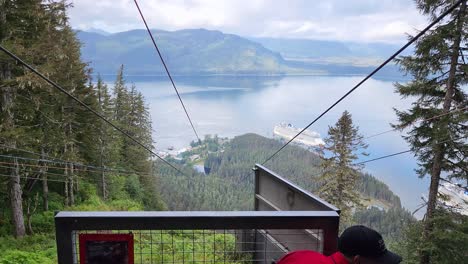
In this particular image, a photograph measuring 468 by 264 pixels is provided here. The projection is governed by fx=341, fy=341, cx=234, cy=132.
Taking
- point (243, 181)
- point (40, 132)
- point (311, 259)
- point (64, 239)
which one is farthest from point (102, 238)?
point (243, 181)

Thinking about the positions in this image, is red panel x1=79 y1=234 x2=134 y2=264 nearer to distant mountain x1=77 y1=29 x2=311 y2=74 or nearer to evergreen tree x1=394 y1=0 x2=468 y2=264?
evergreen tree x1=394 y1=0 x2=468 y2=264

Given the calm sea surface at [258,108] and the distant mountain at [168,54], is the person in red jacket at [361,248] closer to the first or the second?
the distant mountain at [168,54]

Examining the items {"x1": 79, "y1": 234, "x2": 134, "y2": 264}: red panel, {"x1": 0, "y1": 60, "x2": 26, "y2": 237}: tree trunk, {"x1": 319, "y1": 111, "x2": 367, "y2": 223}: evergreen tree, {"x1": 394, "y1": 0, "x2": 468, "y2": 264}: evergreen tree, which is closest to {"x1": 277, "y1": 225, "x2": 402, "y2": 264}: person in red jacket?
{"x1": 79, "y1": 234, "x2": 134, "y2": 264}: red panel

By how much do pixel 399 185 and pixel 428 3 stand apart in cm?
2346

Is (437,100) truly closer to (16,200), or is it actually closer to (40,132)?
(40,132)

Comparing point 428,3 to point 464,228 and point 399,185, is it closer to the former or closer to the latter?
point 464,228

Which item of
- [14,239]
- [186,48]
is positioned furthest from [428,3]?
[186,48]

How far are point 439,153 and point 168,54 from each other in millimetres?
35530

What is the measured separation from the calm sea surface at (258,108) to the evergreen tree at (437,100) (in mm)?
17562

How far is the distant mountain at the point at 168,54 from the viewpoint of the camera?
30.6 metres

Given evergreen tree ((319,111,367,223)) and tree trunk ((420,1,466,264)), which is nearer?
tree trunk ((420,1,466,264))

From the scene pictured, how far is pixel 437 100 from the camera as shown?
390 inches

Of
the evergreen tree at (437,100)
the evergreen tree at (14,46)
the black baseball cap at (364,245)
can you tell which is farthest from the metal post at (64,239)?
the evergreen tree at (437,100)

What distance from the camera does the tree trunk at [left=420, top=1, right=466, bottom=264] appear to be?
893cm
